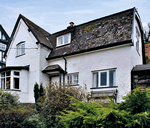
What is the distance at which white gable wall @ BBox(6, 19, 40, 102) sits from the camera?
16.1 m

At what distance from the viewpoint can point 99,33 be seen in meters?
14.8

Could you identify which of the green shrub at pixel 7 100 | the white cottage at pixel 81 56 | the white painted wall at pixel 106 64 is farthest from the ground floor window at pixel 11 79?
the white painted wall at pixel 106 64

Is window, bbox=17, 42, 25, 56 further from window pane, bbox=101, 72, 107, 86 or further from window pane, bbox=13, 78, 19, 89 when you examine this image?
window pane, bbox=101, 72, 107, 86

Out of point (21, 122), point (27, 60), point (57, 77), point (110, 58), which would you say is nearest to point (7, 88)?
point (27, 60)

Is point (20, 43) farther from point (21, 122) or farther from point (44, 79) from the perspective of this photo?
point (21, 122)

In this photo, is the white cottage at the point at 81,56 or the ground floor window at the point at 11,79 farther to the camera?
the ground floor window at the point at 11,79

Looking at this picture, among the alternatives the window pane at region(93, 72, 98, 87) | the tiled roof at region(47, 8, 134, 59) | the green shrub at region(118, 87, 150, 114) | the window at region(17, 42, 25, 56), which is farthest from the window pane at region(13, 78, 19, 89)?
the green shrub at region(118, 87, 150, 114)

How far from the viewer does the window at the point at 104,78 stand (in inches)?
506

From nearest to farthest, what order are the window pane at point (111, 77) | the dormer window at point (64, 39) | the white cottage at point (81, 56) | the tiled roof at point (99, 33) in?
the white cottage at point (81, 56) → the window pane at point (111, 77) → the tiled roof at point (99, 33) → the dormer window at point (64, 39)

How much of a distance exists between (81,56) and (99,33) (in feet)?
8.11

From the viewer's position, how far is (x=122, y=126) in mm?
4809

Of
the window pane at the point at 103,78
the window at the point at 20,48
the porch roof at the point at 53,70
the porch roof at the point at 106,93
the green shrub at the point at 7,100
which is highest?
the window at the point at 20,48

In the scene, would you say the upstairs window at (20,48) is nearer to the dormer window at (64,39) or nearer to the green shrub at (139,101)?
the dormer window at (64,39)

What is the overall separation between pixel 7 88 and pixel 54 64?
4.74m
